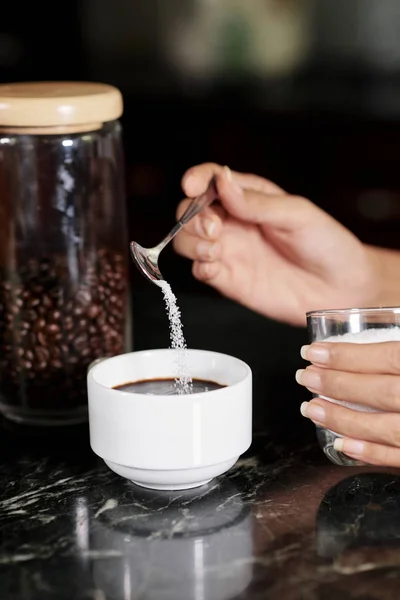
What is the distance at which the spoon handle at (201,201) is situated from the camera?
1215mm

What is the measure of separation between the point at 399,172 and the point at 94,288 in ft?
5.85

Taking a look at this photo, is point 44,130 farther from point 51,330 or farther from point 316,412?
point 316,412

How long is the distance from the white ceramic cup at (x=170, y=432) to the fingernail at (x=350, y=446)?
0.09m

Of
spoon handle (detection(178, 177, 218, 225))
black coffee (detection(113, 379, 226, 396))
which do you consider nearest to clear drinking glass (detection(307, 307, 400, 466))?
black coffee (detection(113, 379, 226, 396))

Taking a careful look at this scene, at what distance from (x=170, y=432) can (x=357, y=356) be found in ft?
0.63

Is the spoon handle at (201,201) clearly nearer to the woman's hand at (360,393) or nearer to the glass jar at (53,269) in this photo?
the glass jar at (53,269)

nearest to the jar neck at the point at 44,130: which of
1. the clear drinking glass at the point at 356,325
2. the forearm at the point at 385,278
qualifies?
the clear drinking glass at the point at 356,325

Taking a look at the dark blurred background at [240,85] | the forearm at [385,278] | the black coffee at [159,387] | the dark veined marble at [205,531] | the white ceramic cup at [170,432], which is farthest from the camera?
the dark blurred background at [240,85]

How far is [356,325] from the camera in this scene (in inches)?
38.5

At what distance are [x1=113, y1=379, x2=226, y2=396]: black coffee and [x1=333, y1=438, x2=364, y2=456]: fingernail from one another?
13 centimetres

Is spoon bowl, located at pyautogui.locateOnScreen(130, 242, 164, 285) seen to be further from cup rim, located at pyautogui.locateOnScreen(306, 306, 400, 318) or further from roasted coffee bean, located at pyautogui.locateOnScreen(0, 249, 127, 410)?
cup rim, located at pyautogui.locateOnScreen(306, 306, 400, 318)

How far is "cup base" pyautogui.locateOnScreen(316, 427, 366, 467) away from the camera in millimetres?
1001

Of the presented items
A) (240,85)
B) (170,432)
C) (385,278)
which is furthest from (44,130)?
(240,85)

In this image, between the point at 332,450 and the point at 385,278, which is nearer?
the point at 332,450
